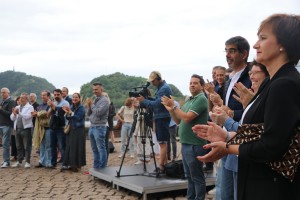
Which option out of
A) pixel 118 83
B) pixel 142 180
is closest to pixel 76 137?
pixel 142 180

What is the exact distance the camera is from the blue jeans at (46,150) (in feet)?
31.3

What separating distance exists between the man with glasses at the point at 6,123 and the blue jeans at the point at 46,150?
0.93 meters

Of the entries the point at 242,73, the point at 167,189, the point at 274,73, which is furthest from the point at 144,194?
the point at 274,73

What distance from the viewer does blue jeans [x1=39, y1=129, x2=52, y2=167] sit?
9539mm

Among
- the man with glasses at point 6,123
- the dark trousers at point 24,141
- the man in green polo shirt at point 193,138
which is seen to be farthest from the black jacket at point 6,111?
the man in green polo shirt at point 193,138

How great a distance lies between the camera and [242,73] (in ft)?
12.0

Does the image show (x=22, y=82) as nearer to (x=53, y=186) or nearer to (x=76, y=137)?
(x=76, y=137)

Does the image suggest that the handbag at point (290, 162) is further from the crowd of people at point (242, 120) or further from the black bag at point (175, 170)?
the black bag at point (175, 170)

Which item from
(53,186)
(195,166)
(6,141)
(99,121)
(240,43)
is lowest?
(53,186)

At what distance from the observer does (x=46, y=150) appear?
9.62m

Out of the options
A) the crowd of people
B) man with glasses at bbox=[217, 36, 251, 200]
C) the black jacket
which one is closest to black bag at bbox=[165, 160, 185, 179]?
the crowd of people

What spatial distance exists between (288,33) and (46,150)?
866cm

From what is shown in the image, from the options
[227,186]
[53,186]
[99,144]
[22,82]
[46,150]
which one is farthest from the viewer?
[22,82]

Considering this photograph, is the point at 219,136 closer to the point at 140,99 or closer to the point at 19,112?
the point at 140,99
